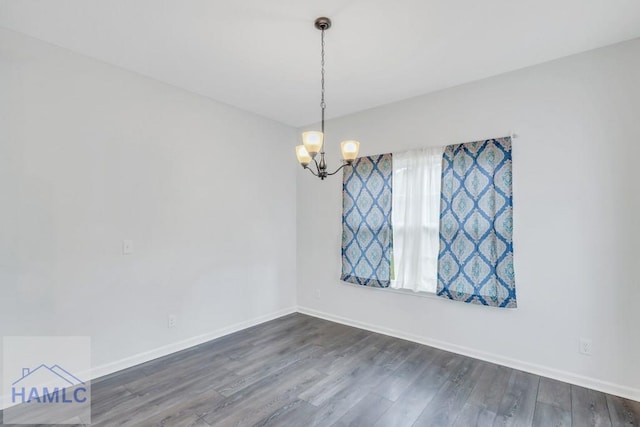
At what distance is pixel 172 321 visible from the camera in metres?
3.11

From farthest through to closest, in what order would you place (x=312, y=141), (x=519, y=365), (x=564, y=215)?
(x=519, y=365)
(x=564, y=215)
(x=312, y=141)

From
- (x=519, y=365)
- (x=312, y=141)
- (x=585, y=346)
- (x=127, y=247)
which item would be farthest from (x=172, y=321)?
(x=585, y=346)

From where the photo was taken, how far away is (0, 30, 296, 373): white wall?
228 centimetres

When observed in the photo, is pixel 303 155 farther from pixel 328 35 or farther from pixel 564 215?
pixel 564 215

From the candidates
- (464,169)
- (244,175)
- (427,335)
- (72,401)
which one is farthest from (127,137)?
(427,335)

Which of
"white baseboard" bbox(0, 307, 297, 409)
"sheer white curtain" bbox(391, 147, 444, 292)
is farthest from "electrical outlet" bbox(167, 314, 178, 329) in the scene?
"sheer white curtain" bbox(391, 147, 444, 292)

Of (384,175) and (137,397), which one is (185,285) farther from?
(384,175)

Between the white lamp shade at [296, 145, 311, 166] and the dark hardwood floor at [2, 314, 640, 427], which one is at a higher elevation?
the white lamp shade at [296, 145, 311, 166]

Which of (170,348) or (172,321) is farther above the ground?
(172,321)

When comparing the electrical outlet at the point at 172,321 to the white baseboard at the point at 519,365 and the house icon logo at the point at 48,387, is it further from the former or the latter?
the white baseboard at the point at 519,365

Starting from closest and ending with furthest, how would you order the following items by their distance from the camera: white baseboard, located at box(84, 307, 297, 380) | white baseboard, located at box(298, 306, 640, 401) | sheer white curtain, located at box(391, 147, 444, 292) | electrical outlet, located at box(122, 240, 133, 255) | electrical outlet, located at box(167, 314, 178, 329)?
1. white baseboard, located at box(298, 306, 640, 401)
2. white baseboard, located at box(84, 307, 297, 380)
3. electrical outlet, located at box(122, 240, 133, 255)
4. electrical outlet, located at box(167, 314, 178, 329)
5. sheer white curtain, located at box(391, 147, 444, 292)

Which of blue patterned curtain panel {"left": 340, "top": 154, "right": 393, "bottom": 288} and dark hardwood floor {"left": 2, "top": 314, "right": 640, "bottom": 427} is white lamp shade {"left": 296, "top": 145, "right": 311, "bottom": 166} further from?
dark hardwood floor {"left": 2, "top": 314, "right": 640, "bottom": 427}

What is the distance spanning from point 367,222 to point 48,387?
3322mm

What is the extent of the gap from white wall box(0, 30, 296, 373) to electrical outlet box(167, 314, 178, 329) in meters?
0.05
